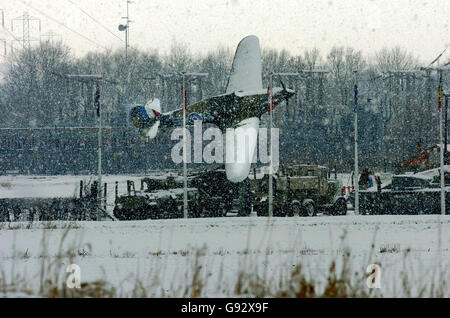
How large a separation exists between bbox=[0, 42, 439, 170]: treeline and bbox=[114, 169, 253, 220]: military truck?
23.0 metres

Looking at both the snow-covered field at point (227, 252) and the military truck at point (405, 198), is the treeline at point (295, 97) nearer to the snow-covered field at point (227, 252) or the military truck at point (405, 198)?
the military truck at point (405, 198)

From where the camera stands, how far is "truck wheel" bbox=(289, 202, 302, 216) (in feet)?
77.0

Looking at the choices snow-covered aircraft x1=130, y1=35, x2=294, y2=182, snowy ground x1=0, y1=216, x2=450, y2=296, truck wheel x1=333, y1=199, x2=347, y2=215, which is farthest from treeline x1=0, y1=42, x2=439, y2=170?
snowy ground x1=0, y1=216, x2=450, y2=296

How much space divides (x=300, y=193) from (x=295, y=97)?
121 feet

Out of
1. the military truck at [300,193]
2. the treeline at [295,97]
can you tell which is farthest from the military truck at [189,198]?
the treeline at [295,97]

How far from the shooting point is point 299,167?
24.3m

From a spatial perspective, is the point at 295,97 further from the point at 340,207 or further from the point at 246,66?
the point at 340,207

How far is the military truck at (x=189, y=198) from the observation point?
23031mm

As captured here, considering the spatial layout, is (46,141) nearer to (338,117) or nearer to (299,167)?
(338,117)

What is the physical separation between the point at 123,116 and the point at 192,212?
3287 centimetres

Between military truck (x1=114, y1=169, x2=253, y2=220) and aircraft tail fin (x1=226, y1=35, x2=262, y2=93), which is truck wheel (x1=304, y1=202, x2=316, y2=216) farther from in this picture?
aircraft tail fin (x1=226, y1=35, x2=262, y2=93)

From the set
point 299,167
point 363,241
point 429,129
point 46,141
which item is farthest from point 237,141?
point 46,141

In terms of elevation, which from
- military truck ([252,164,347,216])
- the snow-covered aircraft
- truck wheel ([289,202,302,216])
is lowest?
truck wheel ([289,202,302,216])
